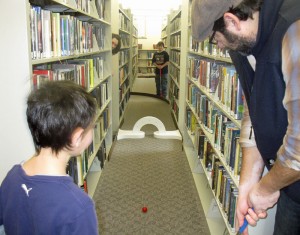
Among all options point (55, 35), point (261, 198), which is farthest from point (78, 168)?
point (261, 198)

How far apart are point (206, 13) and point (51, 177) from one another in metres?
0.72

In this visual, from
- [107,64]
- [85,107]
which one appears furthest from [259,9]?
[107,64]

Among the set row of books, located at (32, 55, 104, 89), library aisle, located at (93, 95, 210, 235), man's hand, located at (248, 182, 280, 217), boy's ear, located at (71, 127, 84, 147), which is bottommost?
library aisle, located at (93, 95, 210, 235)

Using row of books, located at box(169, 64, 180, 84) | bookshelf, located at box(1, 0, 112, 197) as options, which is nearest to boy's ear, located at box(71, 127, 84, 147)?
bookshelf, located at box(1, 0, 112, 197)

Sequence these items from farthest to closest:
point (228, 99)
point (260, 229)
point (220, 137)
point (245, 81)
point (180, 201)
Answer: point (180, 201), point (220, 137), point (228, 99), point (260, 229), point (245, 81)

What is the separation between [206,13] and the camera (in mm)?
1021

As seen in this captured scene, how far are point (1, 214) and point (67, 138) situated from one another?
1.14 ft

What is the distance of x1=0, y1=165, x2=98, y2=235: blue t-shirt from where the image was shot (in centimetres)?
93

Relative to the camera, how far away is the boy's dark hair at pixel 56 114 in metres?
0.97

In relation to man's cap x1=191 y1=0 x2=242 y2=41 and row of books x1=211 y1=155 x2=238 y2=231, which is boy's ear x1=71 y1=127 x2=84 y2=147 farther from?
row of books x1=211 y1=155 x2=238 y2=231

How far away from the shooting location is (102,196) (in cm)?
294

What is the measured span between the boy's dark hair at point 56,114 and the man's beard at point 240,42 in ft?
1.75

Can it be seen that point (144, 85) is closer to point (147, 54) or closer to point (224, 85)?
point (147, 54)

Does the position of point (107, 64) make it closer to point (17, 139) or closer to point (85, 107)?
point (17, 139)
